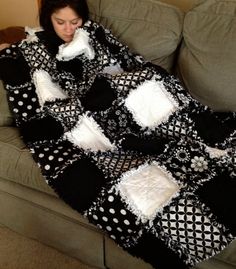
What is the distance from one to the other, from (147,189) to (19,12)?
2.08 metres

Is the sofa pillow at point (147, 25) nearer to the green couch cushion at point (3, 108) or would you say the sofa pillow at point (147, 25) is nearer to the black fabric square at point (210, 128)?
the black fabric square at point (210, 128)

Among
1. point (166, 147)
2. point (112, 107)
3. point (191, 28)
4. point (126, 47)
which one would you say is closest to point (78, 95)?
point (112, 107)

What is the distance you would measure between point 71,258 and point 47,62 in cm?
88

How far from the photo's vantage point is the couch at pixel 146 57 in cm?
141

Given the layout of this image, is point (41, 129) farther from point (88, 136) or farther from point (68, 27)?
point (68, 27)

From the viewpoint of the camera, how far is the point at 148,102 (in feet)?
4.69

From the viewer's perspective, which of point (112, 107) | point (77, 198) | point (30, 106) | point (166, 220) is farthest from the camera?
point (30, 106)

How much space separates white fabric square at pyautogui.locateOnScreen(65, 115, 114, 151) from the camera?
1406 millimetres

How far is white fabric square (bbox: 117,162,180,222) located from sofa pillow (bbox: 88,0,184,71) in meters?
0.65

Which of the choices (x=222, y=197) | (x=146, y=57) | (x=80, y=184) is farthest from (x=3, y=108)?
(x=222, y=197)

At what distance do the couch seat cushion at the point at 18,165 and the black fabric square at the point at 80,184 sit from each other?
4.4 inches

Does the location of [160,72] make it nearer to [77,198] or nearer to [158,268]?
[77,198]

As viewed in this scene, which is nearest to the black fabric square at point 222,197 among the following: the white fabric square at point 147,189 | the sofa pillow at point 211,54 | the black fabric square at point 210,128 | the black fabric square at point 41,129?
the white fabric square at point 147,189

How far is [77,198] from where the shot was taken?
4.06 ft
